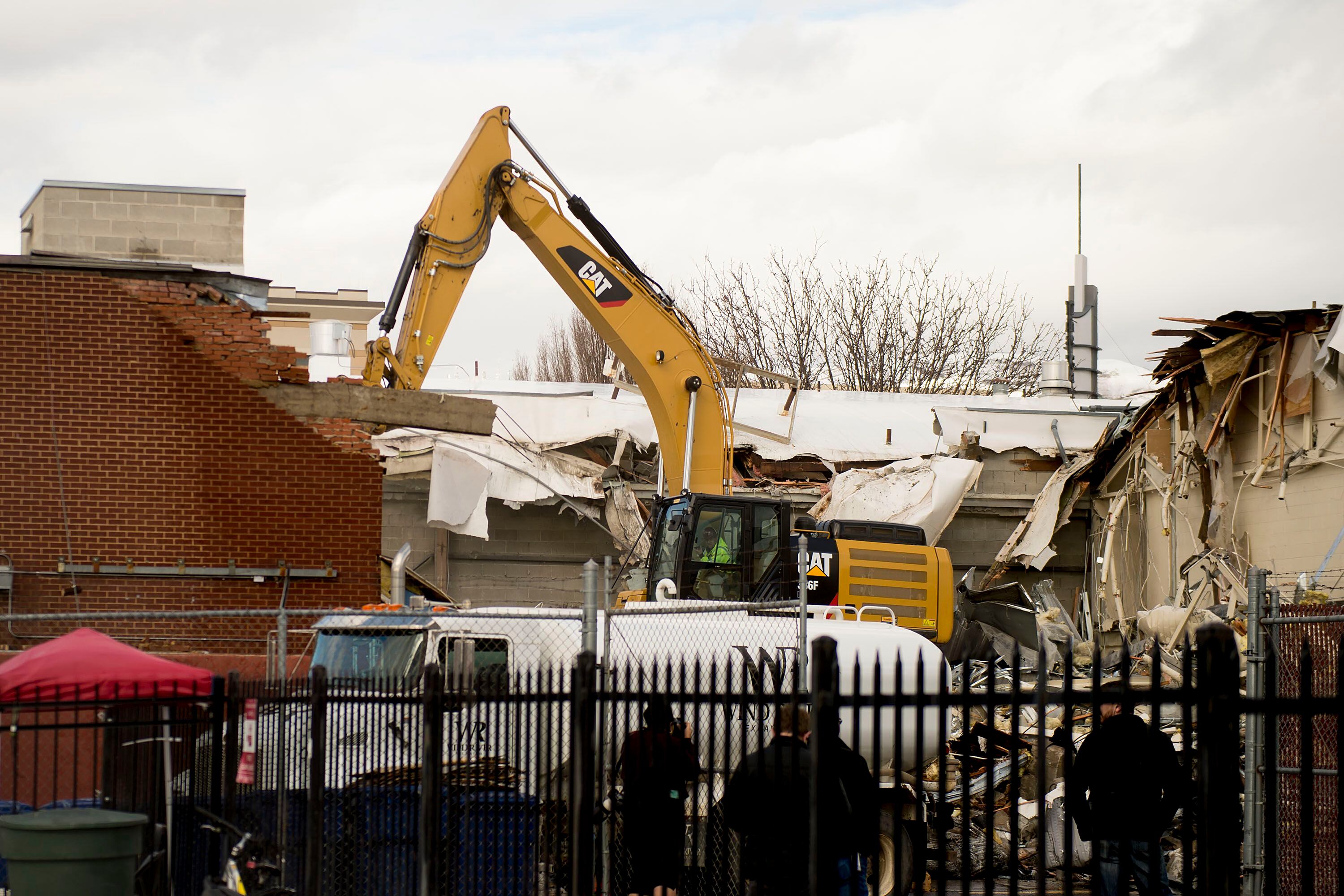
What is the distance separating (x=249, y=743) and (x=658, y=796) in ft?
8.25

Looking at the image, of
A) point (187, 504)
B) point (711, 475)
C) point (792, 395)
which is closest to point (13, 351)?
point (187, 504)

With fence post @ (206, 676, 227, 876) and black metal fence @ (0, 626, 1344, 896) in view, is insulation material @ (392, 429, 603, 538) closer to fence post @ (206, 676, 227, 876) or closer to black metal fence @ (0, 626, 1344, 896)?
black metal fence @ (0, 626, 1344, 896)

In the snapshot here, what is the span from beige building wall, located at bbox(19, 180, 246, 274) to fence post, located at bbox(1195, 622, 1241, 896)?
15.0m

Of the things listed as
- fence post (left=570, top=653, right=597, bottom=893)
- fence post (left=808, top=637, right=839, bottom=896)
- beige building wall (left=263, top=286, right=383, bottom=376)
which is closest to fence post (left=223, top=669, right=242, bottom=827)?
fence post (left=570, top=653, right=597, bottom=893)

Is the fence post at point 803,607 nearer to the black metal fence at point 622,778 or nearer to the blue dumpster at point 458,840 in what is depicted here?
the black metal fence at point 622,778

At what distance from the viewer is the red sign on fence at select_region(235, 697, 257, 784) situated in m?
7.12

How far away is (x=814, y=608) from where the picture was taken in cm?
1192

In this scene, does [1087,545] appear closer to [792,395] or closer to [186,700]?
[792,395]

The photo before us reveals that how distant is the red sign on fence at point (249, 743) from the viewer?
23.4ft

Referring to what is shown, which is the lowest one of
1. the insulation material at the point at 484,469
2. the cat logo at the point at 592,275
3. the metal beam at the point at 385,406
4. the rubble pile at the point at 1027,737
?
the rubble pile at the point at 1027,737

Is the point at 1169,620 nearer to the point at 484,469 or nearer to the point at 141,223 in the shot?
the point at 484,469

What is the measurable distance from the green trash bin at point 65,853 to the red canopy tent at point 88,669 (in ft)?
5.49

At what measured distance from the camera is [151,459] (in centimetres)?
1485

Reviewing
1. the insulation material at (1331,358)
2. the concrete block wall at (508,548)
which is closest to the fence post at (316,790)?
the insulation material at (1331,358)
